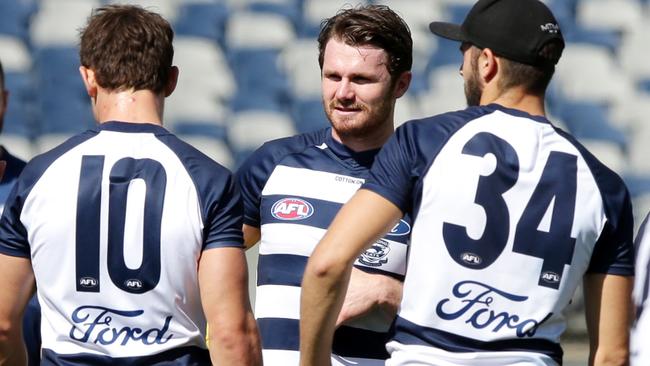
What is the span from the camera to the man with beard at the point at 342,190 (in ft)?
10.7

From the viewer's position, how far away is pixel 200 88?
743cm

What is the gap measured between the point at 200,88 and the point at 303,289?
486 centimetres

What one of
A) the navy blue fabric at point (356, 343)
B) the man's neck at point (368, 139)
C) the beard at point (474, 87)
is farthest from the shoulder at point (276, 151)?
the beard at point (474, 87)

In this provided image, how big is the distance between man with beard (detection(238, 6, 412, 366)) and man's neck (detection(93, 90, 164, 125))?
63cm

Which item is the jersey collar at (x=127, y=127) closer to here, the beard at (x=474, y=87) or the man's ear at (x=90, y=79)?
the man's ear at (x=90, y=79)

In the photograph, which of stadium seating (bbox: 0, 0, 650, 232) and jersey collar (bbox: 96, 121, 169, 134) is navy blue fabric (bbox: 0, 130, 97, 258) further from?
stadium seating (bbox: 0, 0, 650, 232)

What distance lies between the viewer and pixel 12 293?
2848mm

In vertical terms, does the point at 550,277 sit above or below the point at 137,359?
above

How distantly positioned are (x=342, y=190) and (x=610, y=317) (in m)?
0.94

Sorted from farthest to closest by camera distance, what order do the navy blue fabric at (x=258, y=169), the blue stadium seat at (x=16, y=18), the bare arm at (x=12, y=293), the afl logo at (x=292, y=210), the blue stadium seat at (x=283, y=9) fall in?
the blue stadium seat at (x=283, y=9) → the blue stadium seat at (x=16, y=18) → the navy blue fabric at (x=258, y=169) → the afl logo at (x=292, y=210) → the bare arm at (x=12, y=293)

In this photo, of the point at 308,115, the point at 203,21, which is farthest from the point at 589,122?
the point at 203,21

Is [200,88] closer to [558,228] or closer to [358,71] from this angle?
[358,71]

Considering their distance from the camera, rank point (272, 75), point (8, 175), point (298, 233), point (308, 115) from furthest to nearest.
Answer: point (272, 75), point (308, 115), point (8, 175), point (298, 233)

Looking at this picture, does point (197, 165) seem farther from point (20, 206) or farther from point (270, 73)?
point (270, 73)
